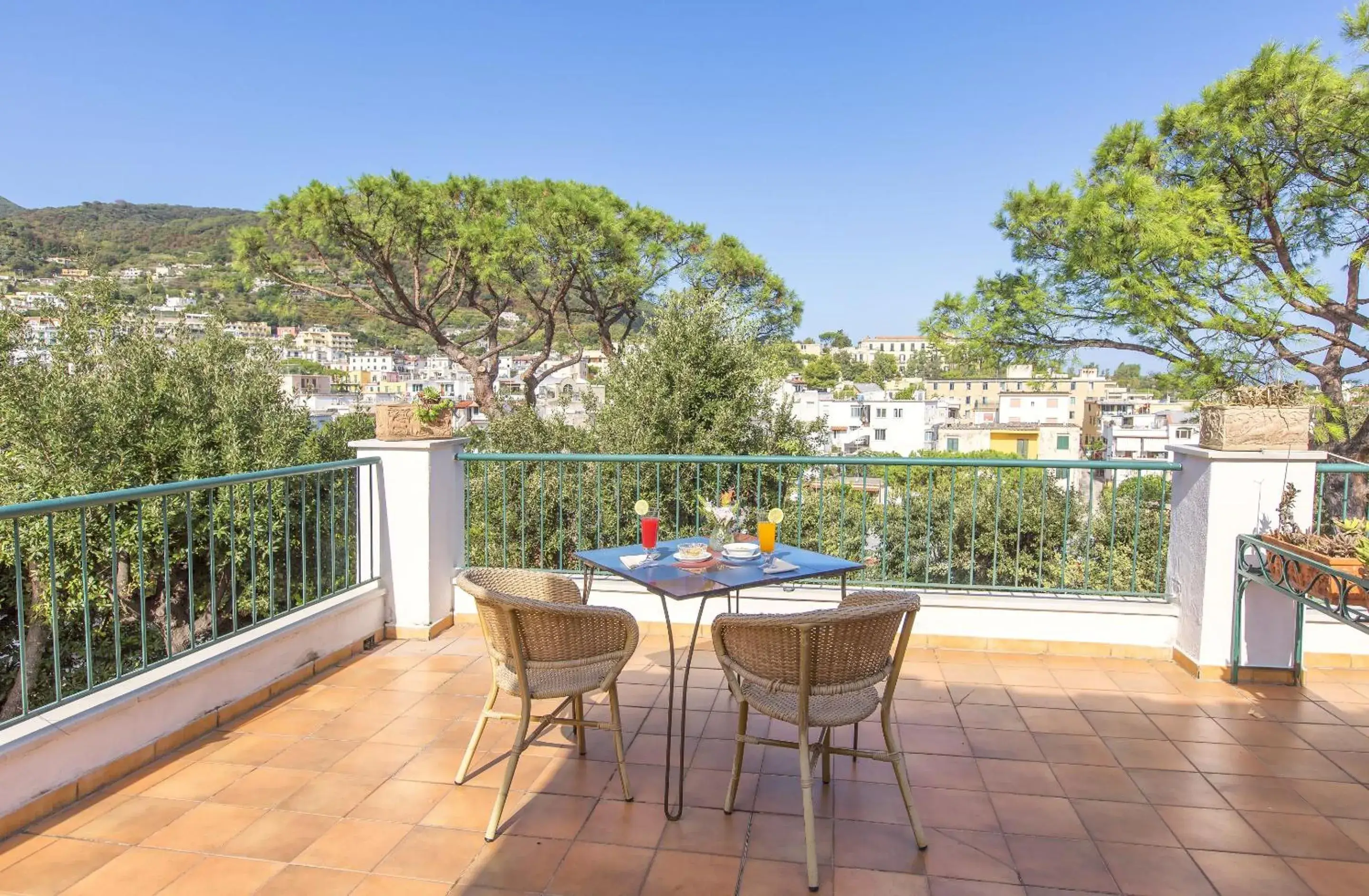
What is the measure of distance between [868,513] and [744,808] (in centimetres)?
527

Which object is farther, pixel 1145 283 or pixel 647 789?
pixel 1145 283

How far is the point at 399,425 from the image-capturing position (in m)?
4.05

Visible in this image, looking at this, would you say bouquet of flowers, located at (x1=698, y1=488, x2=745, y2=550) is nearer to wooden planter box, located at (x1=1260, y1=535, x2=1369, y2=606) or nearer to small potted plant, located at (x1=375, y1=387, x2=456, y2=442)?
small potted plant, located at (x1=375, y1=387, x2=456, y2=442)

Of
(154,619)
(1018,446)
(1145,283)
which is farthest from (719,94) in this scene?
(1018,446)

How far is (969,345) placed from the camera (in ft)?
42.0

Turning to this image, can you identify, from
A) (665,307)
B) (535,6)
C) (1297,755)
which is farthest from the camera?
(535,6)

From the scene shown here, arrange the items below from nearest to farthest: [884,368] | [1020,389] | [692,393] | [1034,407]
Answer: [692,393] → [1034,407] → [1020,389] → [884,368]

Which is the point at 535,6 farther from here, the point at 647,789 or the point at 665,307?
the point at 647,789

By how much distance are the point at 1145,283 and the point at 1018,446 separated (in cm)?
3040

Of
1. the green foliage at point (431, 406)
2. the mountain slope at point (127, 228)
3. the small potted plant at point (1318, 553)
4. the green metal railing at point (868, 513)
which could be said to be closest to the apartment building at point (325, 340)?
the mountain slope at point (127, 228)

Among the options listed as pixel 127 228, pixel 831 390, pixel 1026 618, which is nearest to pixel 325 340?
pixel 127 228

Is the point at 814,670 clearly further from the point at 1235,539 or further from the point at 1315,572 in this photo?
the point at 1235,539

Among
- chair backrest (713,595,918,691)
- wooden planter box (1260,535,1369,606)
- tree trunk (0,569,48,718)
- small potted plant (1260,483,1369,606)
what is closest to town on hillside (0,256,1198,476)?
small potted plant (1260,483,1369,606)

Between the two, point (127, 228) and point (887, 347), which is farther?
point (887, 347)
